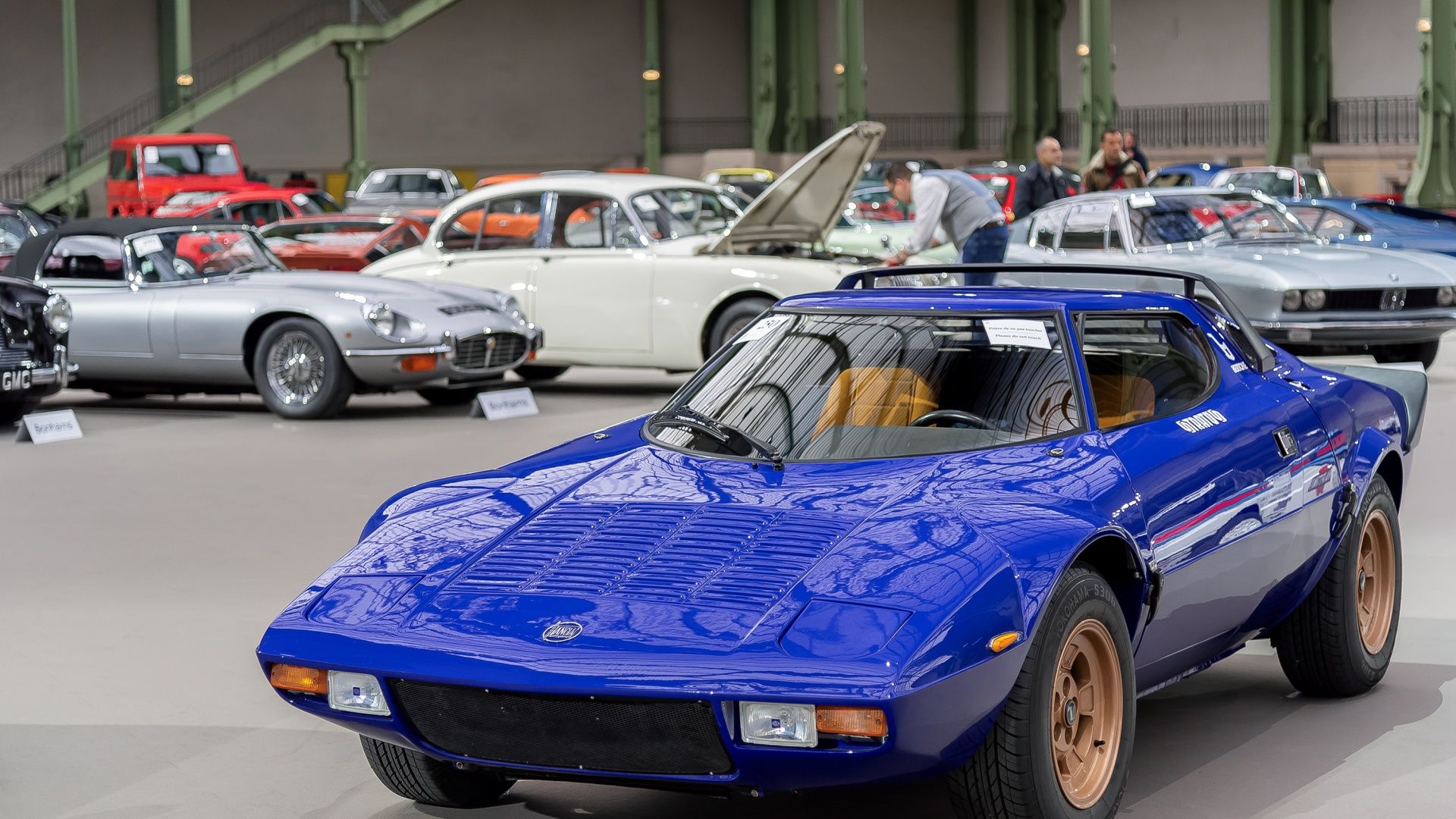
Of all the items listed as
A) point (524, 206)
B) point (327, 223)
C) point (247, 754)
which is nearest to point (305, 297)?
point (524, 206)

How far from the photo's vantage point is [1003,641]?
3328mm

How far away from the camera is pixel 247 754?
468cm

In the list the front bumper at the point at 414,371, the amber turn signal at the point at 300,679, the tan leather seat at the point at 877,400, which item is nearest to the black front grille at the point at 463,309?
the front bumper at the point at 414,371

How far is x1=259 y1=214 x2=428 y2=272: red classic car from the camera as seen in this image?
2006cm

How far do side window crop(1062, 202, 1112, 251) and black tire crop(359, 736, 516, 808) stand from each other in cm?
950

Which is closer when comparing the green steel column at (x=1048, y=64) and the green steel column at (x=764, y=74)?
the green steel column at (x=764, y=74)

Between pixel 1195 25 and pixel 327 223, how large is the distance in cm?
2528

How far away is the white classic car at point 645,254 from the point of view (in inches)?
481

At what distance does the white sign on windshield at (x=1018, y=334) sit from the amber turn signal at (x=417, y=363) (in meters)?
7.58

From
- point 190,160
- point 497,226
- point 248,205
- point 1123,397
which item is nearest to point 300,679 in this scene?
point 1123,397

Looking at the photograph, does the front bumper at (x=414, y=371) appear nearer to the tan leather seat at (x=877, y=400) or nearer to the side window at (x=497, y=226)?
the side window at (x=497, y=226)

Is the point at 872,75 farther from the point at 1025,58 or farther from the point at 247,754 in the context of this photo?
the point at 247,754

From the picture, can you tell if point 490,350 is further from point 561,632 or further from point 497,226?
point 561,632

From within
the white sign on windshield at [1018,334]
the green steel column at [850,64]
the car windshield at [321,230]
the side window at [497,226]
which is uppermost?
the green steel column at [850,64]
